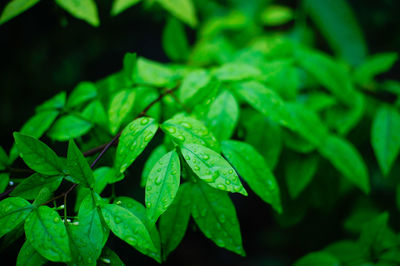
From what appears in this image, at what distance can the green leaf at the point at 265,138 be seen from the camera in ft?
3.39

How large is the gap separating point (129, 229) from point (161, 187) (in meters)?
0.12

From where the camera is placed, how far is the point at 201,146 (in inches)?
25.9

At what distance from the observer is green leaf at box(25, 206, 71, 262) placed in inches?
22.3

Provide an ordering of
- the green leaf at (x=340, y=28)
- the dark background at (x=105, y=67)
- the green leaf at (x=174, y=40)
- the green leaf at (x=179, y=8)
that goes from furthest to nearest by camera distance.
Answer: the dark background at (x=105, y=67)
the green leaf at (x=340, y=28)
the green leaf at (x=174, y=40)
the green leaf at (x=179, y=8)

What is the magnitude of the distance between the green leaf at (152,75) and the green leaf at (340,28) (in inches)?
45.2

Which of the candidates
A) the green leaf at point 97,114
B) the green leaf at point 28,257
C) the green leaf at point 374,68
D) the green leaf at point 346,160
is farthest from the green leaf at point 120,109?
the green leaf at point 374,68

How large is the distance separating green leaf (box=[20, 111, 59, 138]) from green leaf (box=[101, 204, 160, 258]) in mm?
468

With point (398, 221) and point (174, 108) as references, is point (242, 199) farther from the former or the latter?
point (174, 108)

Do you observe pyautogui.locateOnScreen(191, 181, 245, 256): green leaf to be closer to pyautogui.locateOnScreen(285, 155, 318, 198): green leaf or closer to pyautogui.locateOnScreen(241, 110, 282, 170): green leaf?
pyautogui.locateOnScreen(241, 110, 282, 170): green leaf

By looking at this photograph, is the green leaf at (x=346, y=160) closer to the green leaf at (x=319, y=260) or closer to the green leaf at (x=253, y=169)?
the green leaf at (x=319, y=260)

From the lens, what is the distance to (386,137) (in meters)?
1.12

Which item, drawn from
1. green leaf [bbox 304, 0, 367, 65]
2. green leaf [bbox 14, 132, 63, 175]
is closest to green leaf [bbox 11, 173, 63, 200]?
green leaf [bbox 14, 132, 63, 175]

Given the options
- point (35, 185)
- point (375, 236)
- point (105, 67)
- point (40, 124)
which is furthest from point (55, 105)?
point (105, 67)

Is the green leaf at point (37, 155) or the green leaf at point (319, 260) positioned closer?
the green leaf at point (37, 155)
